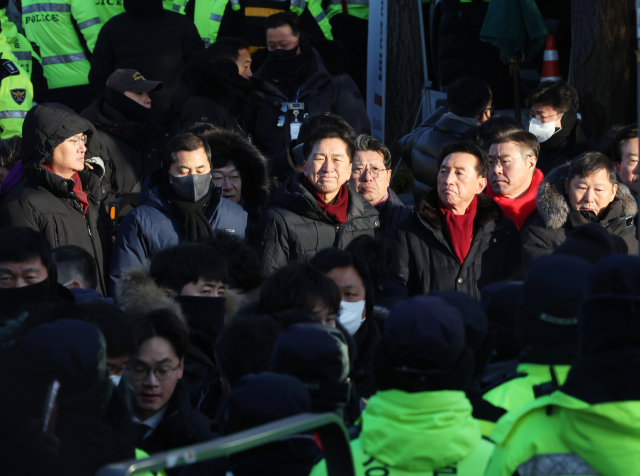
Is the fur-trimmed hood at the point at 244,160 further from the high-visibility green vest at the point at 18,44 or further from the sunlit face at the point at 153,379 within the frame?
the high-visibility green vest at the point at 18,44

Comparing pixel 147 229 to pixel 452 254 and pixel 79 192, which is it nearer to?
pixel 79 192

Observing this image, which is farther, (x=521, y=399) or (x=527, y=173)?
(x=527, y=173)

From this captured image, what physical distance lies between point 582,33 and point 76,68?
16.6 feet

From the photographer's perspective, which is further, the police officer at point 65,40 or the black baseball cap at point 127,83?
the police officer at point 65,40

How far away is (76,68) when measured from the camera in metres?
9.22

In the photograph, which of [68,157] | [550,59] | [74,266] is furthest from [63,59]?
[74,266]

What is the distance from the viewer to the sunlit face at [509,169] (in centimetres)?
513

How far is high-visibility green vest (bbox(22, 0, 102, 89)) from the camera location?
9.01m

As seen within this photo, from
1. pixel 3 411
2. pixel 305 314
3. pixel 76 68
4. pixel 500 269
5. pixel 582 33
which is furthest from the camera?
pixel 76 68

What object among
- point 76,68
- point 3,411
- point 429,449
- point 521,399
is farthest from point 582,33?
point 3,411

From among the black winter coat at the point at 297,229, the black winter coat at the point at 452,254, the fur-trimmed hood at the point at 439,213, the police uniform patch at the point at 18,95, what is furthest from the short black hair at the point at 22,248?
the police uniform patch at the point at 18,95

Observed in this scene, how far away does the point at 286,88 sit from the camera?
22.2 ft

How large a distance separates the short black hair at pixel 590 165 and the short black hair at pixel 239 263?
5.87 feet

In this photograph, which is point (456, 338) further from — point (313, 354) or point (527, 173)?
point (527, 173)
